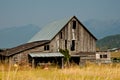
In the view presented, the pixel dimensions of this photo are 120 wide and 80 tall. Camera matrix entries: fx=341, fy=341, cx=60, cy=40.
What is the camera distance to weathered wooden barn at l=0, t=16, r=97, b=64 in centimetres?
4594

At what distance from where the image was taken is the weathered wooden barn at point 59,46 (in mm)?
45938

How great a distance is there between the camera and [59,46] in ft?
163

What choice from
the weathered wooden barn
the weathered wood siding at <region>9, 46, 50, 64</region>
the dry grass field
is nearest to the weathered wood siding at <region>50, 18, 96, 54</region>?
the weathered wooden barn

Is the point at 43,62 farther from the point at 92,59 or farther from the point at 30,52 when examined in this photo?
the point at 92,59

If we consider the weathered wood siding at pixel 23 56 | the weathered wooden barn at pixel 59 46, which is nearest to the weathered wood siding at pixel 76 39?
the weathered wooden barn at pixel 59 46

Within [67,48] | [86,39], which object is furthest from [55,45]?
[86,39]

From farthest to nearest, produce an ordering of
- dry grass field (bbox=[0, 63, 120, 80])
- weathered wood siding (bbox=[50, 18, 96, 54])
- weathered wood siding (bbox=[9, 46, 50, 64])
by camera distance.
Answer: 1. weathered wood siding (bbox=[50, 18, 96, 54])
2. weathered wood siding (bbox=[9, 46, 50, 64])
3. dry grass field (bbox=[0, 63, 120, 80])

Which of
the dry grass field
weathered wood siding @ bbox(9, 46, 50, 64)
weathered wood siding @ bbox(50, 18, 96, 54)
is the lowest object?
the dry grass field

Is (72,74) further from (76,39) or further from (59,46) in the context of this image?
(76,39)

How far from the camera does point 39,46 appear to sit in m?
47.3

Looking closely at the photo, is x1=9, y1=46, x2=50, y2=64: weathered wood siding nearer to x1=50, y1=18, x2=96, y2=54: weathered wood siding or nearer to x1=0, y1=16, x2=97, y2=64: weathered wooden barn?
x1=0, y1=16, x2=97, y2=64: weathered wooden barn

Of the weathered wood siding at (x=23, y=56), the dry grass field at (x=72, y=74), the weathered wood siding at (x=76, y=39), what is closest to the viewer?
the dry grass field at (x=72, y=74)

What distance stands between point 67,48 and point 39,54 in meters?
5.57

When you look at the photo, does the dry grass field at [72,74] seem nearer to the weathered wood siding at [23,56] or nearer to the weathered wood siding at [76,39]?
the weathered wood siding at [23,56]
